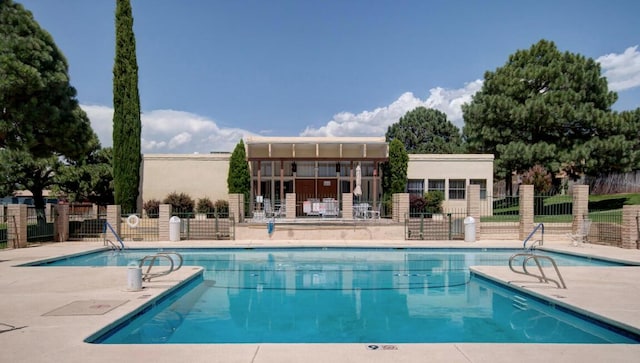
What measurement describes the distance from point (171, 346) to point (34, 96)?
17.3 metres

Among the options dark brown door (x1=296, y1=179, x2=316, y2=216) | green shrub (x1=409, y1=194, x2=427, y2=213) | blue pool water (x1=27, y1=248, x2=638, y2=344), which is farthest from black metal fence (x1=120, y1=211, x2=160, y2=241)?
green shrub (x1=409, y1=194, x2=427, y2=213)

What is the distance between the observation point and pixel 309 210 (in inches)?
853

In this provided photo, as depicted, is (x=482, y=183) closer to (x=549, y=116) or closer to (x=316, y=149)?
(x=549, y=116)

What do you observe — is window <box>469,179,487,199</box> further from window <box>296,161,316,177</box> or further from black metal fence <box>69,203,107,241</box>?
black metal fence <box>69,203,107,241</box>

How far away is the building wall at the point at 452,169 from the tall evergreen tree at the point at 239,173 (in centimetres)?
1012

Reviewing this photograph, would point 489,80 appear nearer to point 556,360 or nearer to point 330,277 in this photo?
point 330,277

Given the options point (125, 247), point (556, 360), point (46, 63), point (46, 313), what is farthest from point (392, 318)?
point (46, 63)

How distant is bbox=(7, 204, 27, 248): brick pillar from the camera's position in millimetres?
16281

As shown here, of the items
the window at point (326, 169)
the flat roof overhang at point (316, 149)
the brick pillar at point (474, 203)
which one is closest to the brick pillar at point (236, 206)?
the flat roof overhang at point (316, 149)

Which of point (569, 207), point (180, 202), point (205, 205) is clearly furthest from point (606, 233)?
point (180, 202)

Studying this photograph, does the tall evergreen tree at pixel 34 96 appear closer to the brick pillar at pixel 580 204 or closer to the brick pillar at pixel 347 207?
the brick pillar at pixel 347 207

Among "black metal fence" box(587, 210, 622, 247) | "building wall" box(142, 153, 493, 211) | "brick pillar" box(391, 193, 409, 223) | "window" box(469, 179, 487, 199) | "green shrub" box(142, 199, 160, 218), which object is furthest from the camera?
"window" box(469, 179, 487, 199)

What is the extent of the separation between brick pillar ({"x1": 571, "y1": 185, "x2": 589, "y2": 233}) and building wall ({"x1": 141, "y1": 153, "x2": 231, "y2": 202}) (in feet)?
60.8

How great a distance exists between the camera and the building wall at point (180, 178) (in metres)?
27.2
